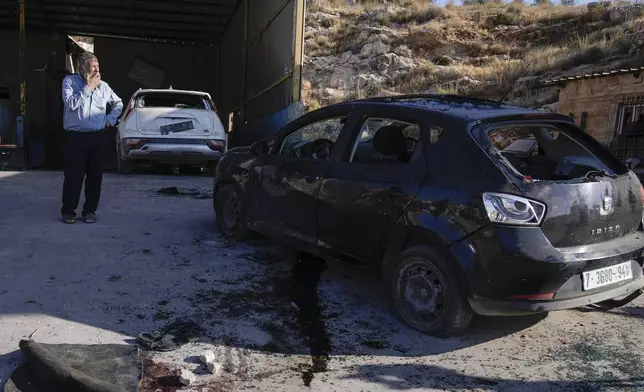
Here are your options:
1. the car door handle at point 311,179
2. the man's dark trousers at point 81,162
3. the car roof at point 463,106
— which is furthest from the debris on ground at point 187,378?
the man's dark trousers at point 81,162

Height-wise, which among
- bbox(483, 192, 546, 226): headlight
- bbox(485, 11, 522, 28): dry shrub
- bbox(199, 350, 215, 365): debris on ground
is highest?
bbox(485, 11, 522, 28): dry shrub

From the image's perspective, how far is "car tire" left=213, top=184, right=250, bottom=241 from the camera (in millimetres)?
5469

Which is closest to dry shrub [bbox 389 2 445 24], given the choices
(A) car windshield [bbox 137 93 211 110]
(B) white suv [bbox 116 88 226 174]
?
(A) car windshield [bbox 137 93 211 110]

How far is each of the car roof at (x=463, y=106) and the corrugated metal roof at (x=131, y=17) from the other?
46.7ft

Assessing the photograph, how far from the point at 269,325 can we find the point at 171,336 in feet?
2.24

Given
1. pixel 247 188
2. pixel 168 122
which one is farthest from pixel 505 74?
pixel 247 188

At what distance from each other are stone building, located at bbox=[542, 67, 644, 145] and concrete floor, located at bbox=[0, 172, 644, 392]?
29.8 ft

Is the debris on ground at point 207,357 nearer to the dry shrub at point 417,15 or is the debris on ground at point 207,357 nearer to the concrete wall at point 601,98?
the concrete wall at point 601,98

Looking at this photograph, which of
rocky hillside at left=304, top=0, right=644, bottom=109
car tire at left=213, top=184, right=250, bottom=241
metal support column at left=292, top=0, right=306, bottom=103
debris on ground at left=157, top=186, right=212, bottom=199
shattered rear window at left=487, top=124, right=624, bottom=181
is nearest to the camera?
shattered rear window at left=487, top=124, right=624, bottom=181

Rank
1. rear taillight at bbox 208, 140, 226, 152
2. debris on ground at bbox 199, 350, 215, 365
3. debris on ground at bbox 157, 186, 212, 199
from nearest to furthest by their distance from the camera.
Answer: debris on ground at bbox 199, 350, 215, 365 → debris on ground at bbox 157, 186, 212, 199 → rear taillight at bbox 208, 140, 226, 152

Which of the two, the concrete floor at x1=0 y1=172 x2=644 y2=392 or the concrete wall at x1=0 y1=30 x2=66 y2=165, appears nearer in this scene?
the concrete floor at x1=0 y1=172 x2=644 y2=392

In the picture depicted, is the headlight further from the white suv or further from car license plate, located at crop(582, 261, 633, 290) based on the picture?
the white suv

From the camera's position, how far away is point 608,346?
11.8 ft

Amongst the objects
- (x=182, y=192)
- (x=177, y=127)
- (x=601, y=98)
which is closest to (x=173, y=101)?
(x=177, y=127)
